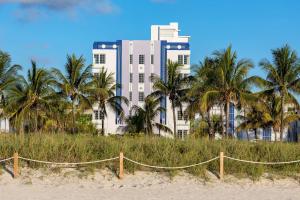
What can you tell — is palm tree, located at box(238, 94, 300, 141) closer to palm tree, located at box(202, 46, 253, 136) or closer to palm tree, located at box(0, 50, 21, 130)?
palm tree, located at box(202, 46, 253, 136)

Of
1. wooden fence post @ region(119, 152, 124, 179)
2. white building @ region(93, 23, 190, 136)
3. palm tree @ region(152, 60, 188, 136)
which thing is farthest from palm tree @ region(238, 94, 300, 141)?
wooden fence post @ region(119, 152, 124, 179)

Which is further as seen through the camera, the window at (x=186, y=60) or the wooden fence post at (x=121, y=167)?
the window at (x=186, y=60)

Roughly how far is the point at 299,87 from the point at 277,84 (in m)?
1.80

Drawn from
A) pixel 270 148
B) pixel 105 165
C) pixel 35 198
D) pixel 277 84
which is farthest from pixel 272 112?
pixel 35 198

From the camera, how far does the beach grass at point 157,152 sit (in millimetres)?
18141

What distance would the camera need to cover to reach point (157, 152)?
18766 mm

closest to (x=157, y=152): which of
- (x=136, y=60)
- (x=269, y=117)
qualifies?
(x=269, y=117)

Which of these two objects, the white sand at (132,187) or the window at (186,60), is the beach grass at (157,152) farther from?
the window at (186,60)

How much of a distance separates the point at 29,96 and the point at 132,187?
82.9 ft

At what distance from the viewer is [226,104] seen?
39750 millimetres

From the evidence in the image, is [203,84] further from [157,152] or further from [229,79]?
[157,152]

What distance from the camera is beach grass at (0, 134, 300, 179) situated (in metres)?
18.1

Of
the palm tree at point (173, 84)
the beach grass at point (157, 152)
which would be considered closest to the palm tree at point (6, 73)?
the palm tree at point (173, 84)

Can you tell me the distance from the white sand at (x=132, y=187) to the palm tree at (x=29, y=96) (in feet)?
76.0
